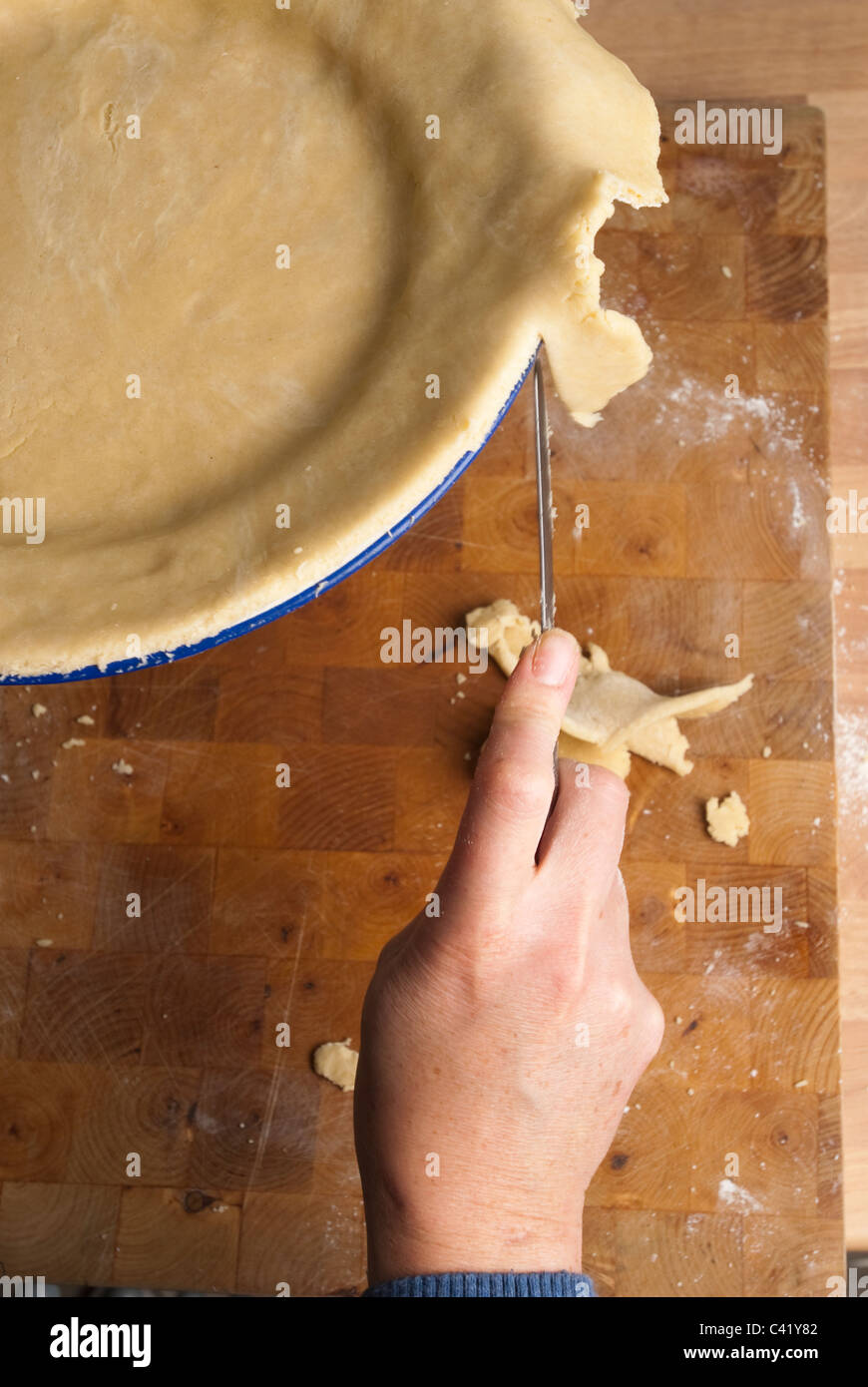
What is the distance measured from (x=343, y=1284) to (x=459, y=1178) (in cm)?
37

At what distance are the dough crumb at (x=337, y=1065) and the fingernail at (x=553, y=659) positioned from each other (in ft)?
1.81

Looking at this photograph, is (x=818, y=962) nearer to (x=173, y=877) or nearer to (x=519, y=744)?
(x=519, y=744)

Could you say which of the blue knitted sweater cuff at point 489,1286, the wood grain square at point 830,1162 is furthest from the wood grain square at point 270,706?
the wood grain square at point 830,1162

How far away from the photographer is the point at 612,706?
50.9 inches

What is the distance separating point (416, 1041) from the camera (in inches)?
38.5

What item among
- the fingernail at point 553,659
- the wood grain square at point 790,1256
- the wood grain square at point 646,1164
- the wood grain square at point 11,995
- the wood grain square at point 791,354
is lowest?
the wood grain square at point 790,1256

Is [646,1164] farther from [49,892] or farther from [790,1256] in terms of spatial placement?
[49,892]

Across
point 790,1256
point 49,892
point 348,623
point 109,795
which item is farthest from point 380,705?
point 790,1256

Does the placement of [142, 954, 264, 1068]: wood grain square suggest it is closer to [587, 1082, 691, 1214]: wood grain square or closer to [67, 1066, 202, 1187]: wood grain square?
[67, 1066, 202, 1187]: wood grain square

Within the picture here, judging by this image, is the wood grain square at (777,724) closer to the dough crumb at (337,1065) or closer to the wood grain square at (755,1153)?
the wood grain square at (755,1153)

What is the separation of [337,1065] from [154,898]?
29 centimetres

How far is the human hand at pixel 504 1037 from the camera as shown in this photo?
943 millimetres

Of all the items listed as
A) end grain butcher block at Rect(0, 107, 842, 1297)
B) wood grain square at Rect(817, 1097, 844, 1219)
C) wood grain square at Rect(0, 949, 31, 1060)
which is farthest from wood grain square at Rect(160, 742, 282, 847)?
wood grain square at Rect(817, 1097, 844, 1219)

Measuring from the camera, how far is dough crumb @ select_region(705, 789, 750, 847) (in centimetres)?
129
